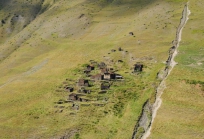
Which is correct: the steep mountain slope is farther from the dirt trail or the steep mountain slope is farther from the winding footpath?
the winding footpath

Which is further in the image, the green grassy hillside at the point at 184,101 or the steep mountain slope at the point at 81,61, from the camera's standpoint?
the steep mountain slope at the point at 81,61

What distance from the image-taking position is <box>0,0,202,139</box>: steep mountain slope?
64000 millimetres

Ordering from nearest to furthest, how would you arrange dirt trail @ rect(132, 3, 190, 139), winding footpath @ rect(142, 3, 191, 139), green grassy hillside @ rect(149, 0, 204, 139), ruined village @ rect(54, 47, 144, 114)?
green grassy hillside @ rect(149, 0, 204, 139) < dirt trail @ rect(132, 3, 190, 139) < winding footpath @ rect(142, 3, 191, 139) < ruined village @ rect(54, 47, 144, 114)

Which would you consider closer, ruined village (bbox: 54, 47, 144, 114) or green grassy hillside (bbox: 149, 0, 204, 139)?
green grassy hillside (bbox: 149, 0, 204, 139)

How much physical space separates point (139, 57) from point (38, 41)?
77.8 metres

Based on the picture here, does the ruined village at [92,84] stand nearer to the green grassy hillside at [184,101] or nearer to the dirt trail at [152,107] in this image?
the dirt trail at [152,107]

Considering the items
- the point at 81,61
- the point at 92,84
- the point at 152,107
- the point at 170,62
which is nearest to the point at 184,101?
the point at 152,107

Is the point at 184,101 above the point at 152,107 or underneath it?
above

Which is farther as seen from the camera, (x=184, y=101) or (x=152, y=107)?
Answer: (x=152, y=107)

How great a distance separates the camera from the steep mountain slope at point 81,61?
64000 millimetres

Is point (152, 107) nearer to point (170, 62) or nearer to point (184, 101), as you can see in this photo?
point (184, 101)

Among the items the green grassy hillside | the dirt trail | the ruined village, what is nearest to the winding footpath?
the dirt trail

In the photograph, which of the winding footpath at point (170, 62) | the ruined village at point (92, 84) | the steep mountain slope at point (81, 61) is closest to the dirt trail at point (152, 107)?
the winding footpath at point (170, 62)

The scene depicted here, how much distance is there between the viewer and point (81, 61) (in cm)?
10169
